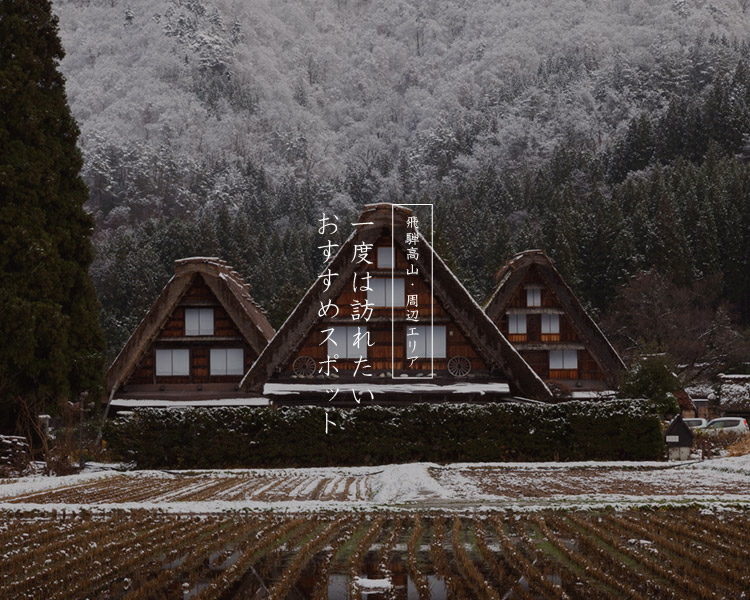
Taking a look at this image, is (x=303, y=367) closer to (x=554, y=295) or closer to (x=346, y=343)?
(x=346, y=343)

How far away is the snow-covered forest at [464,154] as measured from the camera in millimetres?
70375

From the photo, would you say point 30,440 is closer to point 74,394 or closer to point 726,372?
point 74,394

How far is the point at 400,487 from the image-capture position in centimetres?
1684

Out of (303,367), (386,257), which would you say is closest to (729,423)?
(386,257)

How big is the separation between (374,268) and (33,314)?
10693mm

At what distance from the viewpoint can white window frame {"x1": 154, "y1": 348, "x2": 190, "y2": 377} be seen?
34156 mm

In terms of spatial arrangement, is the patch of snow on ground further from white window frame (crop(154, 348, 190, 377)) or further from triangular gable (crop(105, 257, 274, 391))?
white window frame (crop(154, 348, 190, 377))

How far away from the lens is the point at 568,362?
4103 centimetres

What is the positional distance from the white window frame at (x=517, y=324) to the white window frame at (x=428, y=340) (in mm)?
12458

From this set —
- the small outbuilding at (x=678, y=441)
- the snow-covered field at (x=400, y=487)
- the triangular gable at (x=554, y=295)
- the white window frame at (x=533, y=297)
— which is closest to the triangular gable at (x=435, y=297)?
the small outbuilding at (x=678, y=441)

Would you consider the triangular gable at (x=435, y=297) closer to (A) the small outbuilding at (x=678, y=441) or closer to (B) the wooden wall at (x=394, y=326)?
(B) the wooden wall at (x=394, y=326)

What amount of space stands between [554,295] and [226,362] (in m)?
15.0

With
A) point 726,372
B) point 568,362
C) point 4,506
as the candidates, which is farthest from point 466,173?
point 4,506

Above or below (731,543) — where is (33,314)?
above
